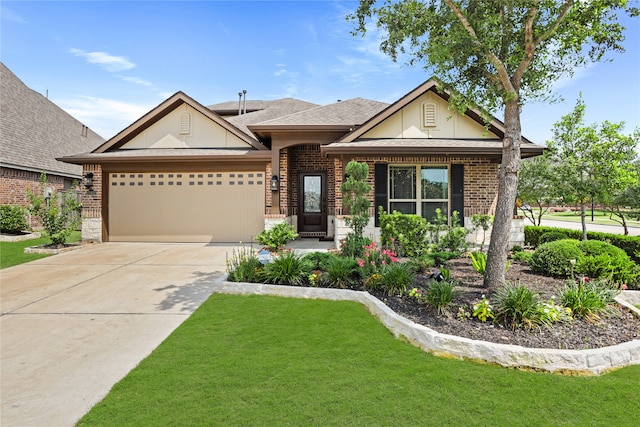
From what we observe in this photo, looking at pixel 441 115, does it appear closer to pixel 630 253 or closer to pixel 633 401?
pixel 630 253

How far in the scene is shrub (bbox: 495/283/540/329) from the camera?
3988 mm

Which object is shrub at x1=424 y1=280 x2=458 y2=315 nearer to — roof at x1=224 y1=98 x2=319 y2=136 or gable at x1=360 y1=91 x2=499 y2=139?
gable at x1=360 y1=91 x2=499 y2=139

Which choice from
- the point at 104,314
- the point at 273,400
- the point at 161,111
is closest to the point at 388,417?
the point at 273,400

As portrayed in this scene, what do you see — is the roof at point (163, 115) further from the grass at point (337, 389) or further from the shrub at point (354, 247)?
the grass at point (337, 389)

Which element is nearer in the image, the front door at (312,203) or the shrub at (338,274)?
the shrub at (338,274)

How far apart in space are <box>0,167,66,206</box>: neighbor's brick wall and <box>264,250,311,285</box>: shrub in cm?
1432

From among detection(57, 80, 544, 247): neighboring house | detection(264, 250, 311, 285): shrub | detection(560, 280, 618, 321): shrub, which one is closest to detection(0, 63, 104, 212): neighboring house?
detection(57, 80, 544, 247): neighboring house

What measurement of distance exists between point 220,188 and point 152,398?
378 inches

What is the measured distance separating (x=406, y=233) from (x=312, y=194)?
5.46 meters

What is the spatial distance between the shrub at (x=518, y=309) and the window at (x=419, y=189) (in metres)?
6.28

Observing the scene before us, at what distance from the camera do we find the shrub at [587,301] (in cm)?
431

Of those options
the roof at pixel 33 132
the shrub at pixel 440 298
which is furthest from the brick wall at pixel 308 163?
the roof at pixel 33 132

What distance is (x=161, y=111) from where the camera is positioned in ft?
38.8

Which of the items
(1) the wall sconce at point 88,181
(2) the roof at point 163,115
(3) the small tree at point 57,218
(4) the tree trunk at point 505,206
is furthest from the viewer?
(2) the roof at point 163,115
